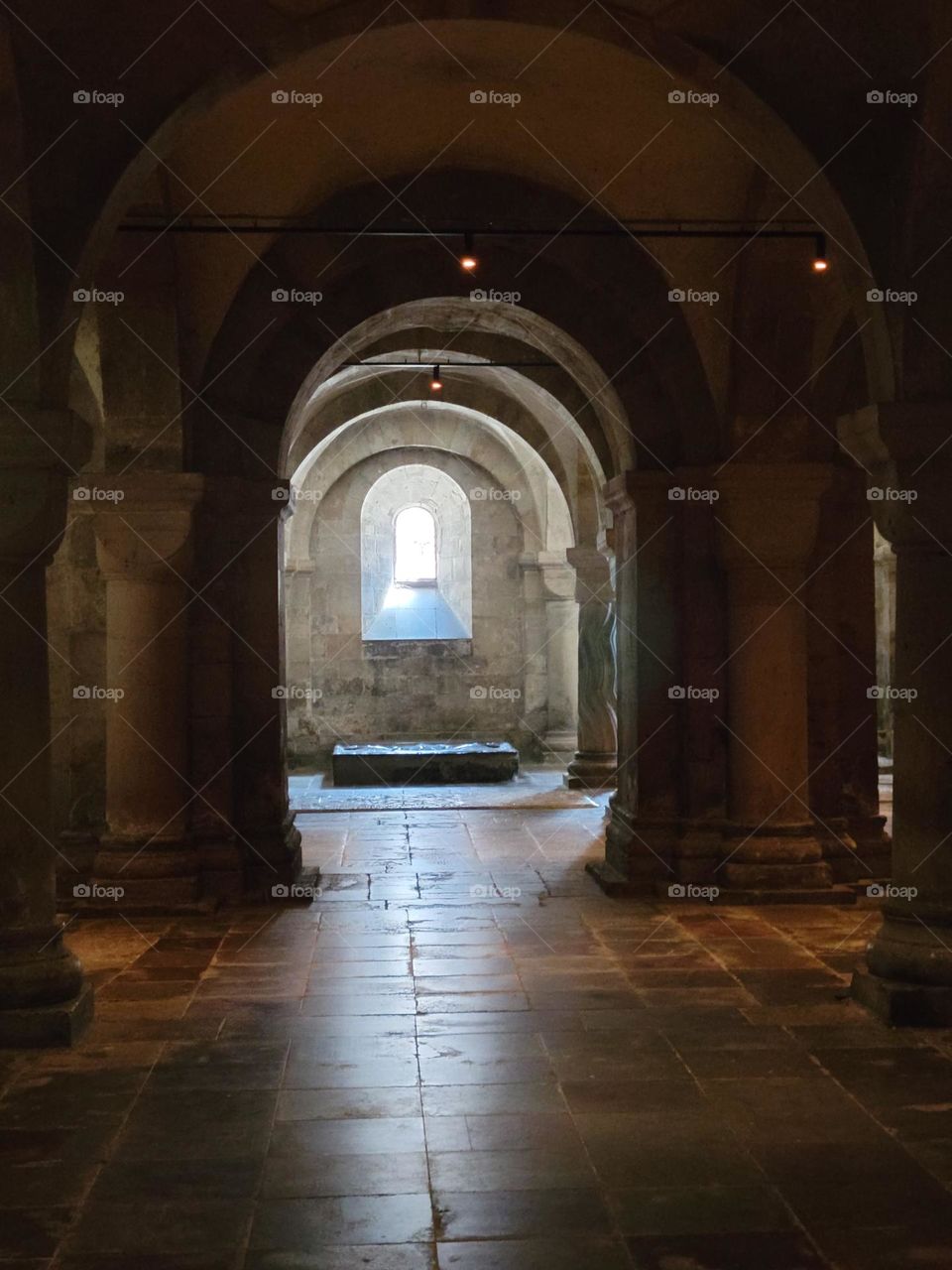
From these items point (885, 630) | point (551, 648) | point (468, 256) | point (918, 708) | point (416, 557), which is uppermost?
point (468, 256)

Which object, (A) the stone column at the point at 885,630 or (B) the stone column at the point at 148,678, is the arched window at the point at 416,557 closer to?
(A) the stone column at the point at 885,630

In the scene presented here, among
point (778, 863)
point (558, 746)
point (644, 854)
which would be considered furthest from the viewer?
point (558, 746)

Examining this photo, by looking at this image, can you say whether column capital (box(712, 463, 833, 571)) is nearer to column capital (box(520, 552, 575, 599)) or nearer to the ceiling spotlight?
the ceiling spotlight

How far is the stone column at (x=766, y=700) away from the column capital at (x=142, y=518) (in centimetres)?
312

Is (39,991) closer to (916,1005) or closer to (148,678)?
(148,678)

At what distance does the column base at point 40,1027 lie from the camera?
4.84 metres

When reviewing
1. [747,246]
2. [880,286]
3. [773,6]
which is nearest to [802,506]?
[747,246]

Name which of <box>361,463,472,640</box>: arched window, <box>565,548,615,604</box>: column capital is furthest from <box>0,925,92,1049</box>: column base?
<box>361,463,472,640</box>: arched window

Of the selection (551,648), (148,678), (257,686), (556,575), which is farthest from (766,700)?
(551,648)

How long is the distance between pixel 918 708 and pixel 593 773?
8664 millimetres

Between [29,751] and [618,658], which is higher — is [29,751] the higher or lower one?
the lower one

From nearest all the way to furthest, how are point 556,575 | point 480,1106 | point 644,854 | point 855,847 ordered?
1. point 480,1106
2. point 644,854
3. point 855,847
4. point 556,575

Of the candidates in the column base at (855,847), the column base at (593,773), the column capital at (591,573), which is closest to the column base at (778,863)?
the column base at (855,847)

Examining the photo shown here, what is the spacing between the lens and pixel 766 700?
7.80 metres
